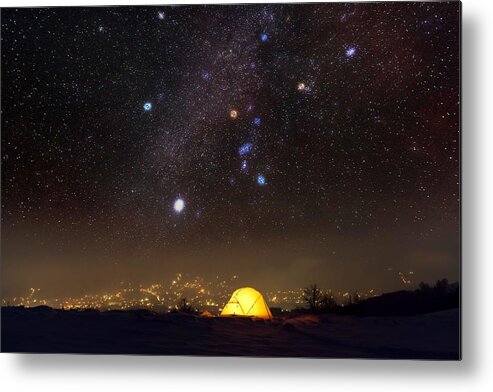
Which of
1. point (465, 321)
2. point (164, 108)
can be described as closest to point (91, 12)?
point (164, 108)

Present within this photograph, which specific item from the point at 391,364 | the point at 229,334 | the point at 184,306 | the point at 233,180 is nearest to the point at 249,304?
the point at 229,334

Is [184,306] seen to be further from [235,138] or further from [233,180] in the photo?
[235,138]

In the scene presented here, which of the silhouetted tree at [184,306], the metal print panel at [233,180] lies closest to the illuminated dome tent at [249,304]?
the metal print panel at [233,180]

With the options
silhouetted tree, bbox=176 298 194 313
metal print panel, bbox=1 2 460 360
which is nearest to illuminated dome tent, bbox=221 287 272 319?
metal print panel, bbox=1 2 460 360

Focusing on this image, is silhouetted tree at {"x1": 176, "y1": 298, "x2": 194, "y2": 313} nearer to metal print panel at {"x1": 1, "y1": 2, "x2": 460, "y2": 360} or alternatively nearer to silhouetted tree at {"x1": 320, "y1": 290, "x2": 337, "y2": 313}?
metal print panel at {"x1": 1, "y1": 2, "x2": 460, "y2": 360}

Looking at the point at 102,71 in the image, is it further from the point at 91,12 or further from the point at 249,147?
the point at 249,147

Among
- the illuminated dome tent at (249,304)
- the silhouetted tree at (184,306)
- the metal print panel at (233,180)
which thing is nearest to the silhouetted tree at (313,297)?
the metal print panel at (233,180)

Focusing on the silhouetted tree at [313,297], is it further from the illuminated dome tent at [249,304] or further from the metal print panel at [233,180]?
the illuminated dome tent at [249,304]

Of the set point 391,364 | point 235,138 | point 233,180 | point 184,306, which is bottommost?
point 391,364

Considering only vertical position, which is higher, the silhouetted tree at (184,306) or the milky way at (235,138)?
the milky way at (235,138)
